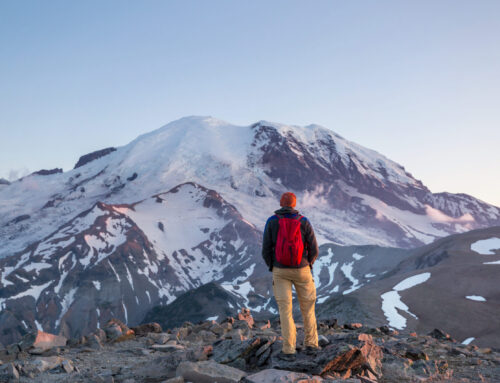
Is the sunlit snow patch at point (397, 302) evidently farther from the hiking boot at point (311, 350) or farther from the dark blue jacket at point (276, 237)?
the dark blue jacket at point (276, 237)

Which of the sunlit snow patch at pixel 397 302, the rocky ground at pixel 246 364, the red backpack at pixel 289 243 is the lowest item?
the sunlit snow patch at pixel 397 302

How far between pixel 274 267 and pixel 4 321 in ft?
614

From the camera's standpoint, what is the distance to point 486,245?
8819 cm

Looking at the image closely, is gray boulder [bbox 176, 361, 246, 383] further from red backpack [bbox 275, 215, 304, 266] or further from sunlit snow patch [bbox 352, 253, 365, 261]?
sunlit snow patch [bbox 352, 253, 365, 261]

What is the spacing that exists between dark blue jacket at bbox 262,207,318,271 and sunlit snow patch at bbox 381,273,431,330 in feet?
149

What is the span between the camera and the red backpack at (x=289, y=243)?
9539mm

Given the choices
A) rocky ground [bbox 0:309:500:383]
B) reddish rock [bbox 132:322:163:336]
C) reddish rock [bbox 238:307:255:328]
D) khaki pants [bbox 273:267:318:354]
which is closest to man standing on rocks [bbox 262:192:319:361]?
khaki pants [bbox 273:267:318:354]

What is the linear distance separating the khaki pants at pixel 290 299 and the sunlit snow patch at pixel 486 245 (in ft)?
275

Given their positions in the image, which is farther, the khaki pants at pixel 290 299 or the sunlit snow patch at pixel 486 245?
the sunlit snow patch at pixel 486 245

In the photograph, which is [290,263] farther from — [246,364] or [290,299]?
[246,364]

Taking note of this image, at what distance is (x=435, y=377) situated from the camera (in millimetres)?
9898

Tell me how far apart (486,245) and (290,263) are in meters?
90.8

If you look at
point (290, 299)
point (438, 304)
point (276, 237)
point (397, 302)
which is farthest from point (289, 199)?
point (397, 302)

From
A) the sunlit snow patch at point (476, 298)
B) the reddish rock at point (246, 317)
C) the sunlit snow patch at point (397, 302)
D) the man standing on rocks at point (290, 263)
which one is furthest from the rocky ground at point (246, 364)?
the sunlit snow patch at point (476, 298)
